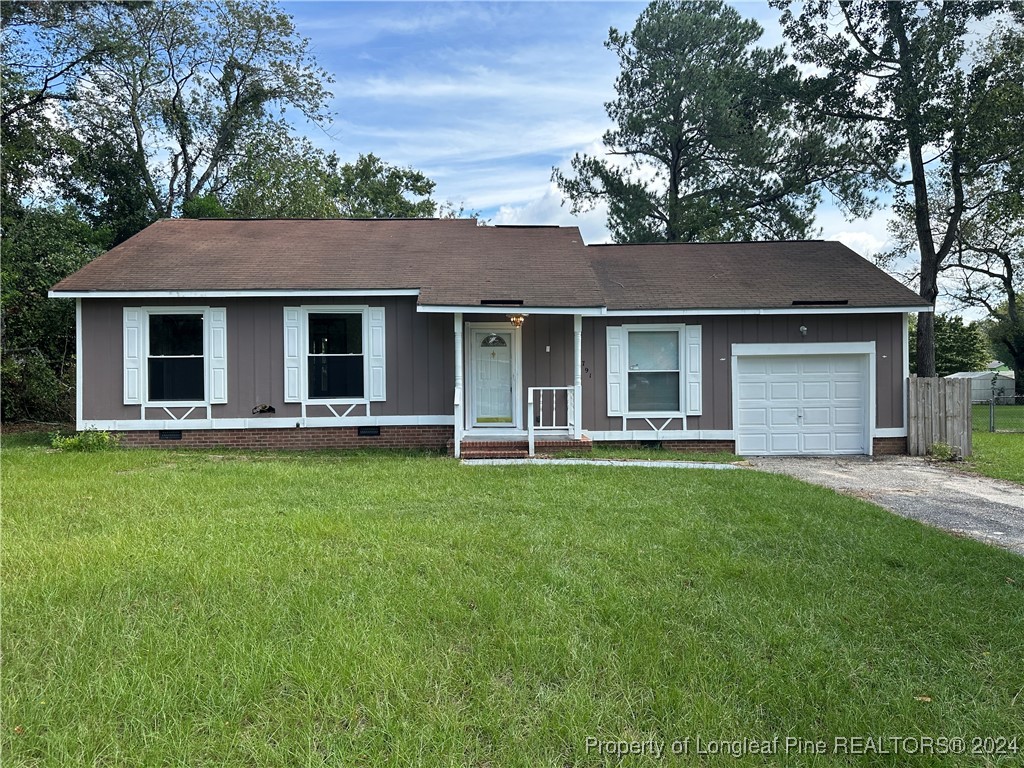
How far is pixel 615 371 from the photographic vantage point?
36.3ft

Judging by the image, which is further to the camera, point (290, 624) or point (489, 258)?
point (489, 258)

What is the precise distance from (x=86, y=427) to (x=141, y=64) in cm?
1687

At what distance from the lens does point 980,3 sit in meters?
15.6

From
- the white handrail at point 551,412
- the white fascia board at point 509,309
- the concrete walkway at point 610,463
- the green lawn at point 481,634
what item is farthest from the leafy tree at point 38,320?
the white handrail at point 551,412

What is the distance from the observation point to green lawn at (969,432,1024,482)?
9.14 m

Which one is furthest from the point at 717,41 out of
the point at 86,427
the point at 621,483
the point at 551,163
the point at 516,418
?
the point at 86,427

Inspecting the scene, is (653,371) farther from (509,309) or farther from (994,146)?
(994,146)

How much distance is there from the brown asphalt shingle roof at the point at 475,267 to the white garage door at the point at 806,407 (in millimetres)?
1190

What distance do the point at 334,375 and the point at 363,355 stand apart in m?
0.65

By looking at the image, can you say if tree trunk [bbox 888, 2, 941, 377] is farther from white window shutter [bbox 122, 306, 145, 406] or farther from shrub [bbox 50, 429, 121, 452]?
shrub [bbox 50, 429, 121, 452]

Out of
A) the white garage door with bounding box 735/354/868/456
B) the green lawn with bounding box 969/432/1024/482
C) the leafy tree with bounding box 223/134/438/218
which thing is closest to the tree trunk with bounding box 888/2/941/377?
the green lawn with bounding box 969/432/1024/482

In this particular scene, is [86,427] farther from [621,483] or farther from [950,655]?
[950,655]

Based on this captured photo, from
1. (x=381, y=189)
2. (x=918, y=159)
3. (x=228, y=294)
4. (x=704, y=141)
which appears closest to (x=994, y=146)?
(x=918, y=159)

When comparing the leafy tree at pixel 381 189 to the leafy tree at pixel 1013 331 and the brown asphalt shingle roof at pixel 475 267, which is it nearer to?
the brown asphalt shingle roof at pixel 475 267
